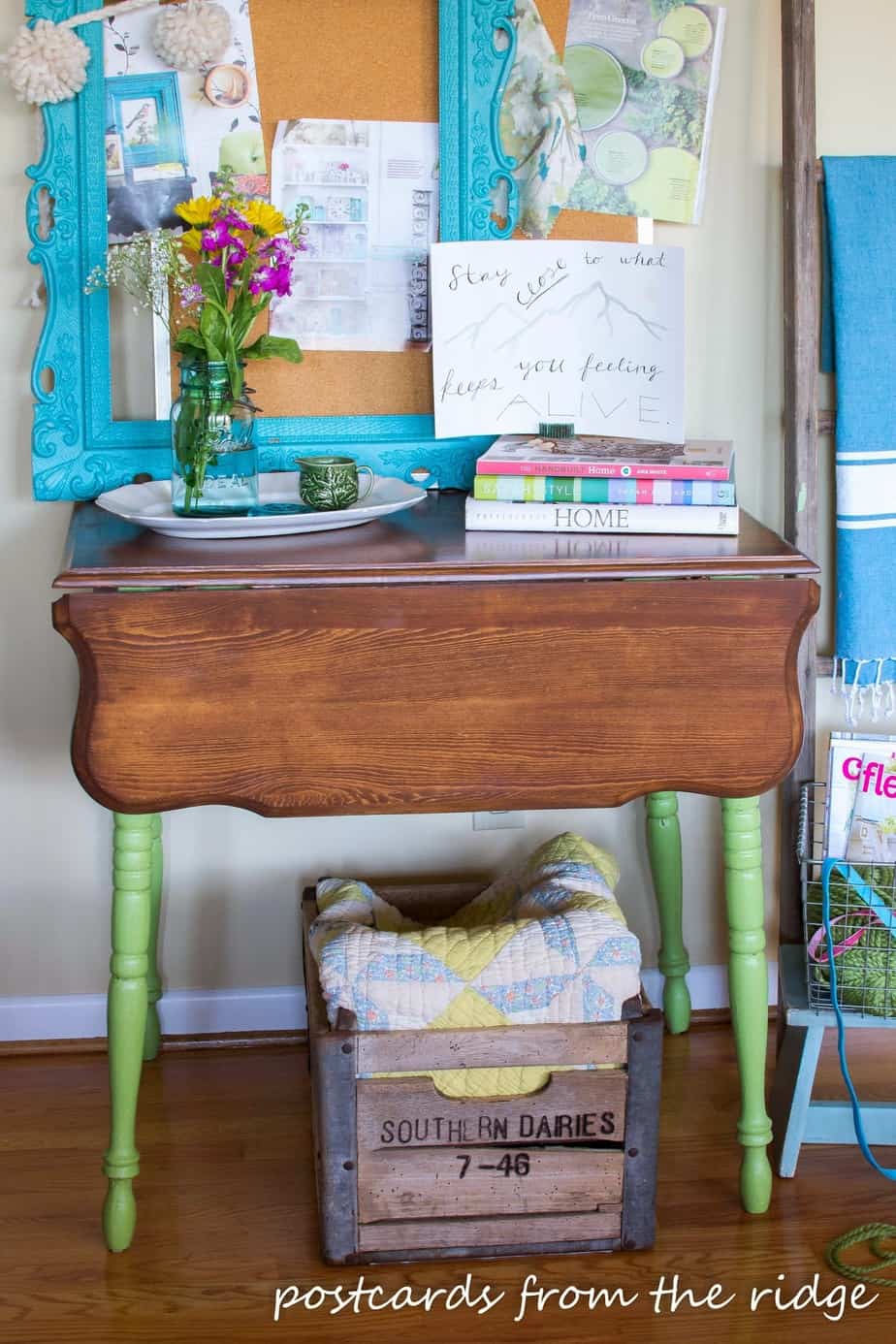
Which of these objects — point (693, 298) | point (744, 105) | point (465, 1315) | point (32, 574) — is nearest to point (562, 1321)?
point (465, 1315)

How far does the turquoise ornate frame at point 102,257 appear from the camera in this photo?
1989mm

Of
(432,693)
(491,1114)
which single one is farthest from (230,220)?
(491,1114)

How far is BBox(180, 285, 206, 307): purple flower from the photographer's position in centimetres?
191

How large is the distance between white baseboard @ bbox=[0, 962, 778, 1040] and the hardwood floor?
69 mm

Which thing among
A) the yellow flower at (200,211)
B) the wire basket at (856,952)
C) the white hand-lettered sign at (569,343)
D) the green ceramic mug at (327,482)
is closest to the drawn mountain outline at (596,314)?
the white hand-lettered sign at (569,343)

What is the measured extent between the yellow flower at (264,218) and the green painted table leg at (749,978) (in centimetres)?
89

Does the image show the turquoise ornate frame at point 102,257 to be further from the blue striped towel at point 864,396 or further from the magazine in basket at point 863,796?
the magazine in basket at point 863,796

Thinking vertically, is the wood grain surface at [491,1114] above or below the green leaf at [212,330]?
below

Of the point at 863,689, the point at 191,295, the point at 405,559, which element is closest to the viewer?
the point at 405,559

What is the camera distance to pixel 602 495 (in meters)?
1.83

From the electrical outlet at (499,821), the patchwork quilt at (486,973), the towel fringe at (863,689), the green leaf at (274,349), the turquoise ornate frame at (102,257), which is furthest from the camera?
the electrical outlet at (499,821)

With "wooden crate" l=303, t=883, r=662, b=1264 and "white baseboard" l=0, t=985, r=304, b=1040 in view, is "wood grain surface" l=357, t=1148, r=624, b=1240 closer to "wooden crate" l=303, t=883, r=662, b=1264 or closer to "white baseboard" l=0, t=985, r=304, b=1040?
"wooden crate" l=303, t=883, r=662, b=1264

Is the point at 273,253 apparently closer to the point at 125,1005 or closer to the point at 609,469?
the point at 609,469

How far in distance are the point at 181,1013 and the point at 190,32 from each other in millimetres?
1434
